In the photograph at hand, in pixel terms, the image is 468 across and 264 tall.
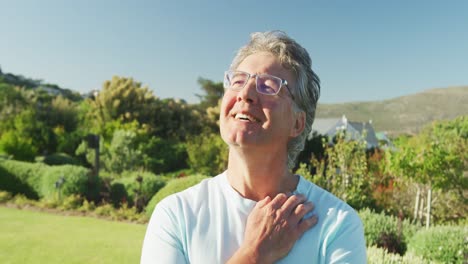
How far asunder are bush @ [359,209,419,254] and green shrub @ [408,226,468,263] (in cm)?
35

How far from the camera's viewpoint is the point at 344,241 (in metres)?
1.57

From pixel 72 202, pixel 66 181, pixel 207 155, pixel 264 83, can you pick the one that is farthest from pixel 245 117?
pixel 207 155

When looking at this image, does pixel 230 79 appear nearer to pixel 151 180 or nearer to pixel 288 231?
pixel 288 231

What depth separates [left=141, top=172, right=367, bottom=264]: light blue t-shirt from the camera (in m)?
1.54

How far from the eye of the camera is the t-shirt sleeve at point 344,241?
60.6 inches

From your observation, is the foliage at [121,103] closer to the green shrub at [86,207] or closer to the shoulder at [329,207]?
the green shrub at [86,207]

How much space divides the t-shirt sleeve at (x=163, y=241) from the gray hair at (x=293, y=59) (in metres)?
0.70

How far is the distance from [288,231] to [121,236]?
718 centimetres

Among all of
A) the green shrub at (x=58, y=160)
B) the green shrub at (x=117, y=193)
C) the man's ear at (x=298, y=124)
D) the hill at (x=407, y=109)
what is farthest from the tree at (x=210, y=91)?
the hill at (x=407, y=109)

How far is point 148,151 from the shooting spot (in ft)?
71.2

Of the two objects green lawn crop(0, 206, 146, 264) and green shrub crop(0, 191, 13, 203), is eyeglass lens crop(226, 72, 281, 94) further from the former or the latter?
green shrub crop(0, 191, 13, 203)

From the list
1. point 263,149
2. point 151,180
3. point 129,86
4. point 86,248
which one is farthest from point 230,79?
point 129,86

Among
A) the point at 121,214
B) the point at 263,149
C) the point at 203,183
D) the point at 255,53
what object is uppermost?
the point at 255,53

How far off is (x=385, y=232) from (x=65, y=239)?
576 centimetres
